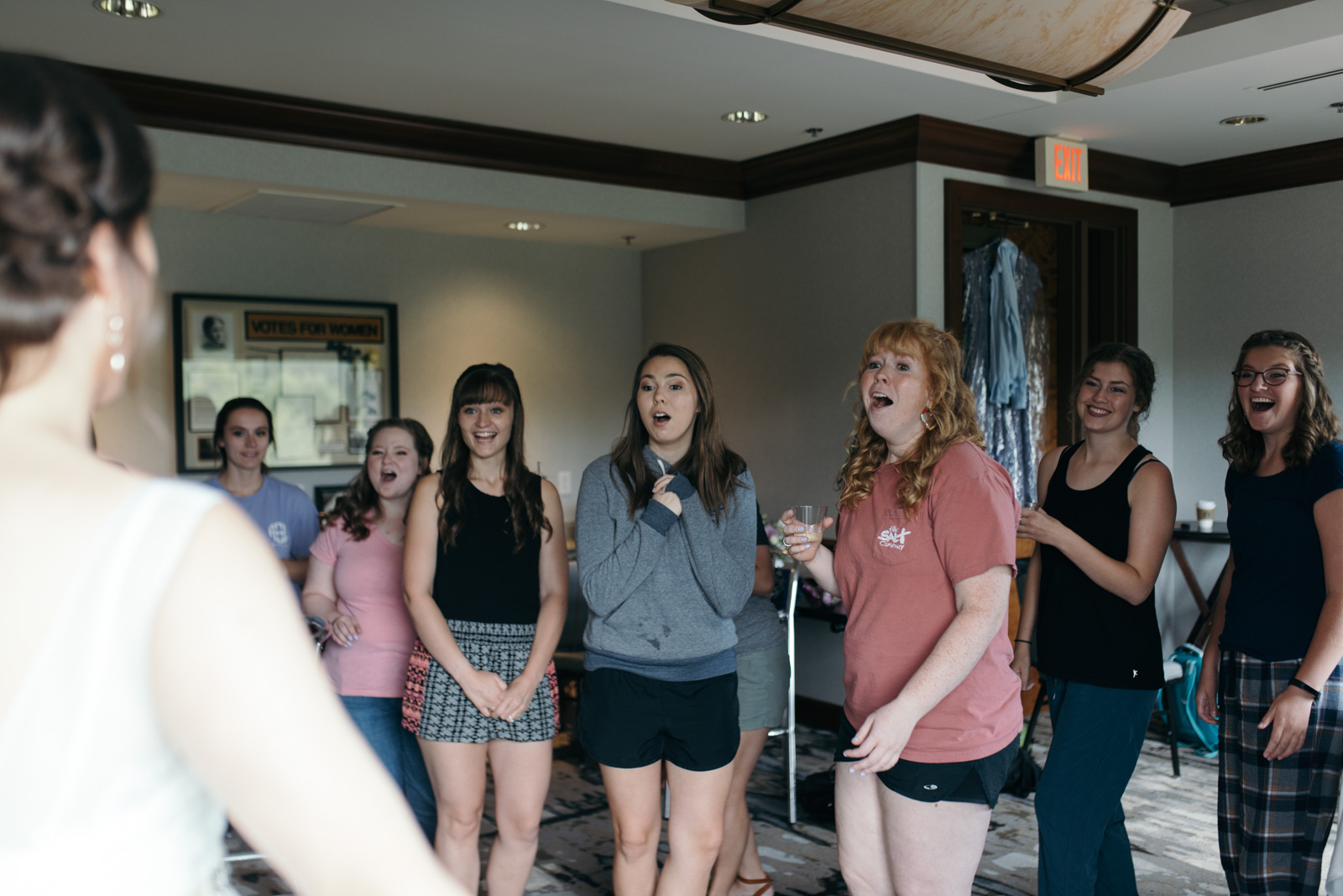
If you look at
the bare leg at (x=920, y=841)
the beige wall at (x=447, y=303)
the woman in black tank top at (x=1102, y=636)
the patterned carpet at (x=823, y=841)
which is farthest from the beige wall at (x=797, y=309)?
the bare leg at (x=920, y=841)

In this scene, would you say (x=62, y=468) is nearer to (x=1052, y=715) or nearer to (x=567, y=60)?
(x=1052, y=715)

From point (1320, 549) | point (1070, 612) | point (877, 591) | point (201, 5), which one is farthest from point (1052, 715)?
point (201, 5)

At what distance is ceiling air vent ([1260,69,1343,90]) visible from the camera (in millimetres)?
3715

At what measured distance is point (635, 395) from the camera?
8.34 feet

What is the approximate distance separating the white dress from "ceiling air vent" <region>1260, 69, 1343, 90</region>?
13.9 ft

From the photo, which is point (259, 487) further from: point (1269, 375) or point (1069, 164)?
point (1069, 164)

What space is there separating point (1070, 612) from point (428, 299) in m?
3.70

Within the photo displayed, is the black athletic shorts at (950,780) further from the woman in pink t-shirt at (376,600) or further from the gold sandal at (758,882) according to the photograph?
the woman in pink t-shirt at (376,600)

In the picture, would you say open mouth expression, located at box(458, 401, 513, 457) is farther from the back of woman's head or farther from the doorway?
the doorway

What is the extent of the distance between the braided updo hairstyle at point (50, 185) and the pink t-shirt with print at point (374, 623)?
7.54 ft

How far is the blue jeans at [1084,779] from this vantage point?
2467mm

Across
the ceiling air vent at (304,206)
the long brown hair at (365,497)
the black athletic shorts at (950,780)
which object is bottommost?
the black athletic shorts at (950,780)

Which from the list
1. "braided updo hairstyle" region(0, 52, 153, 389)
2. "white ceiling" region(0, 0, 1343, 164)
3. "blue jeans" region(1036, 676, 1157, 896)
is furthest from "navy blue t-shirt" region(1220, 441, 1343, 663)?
"braided updo hairstyle" region(0, 52, 153, 389)

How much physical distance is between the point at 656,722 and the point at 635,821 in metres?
0.24
